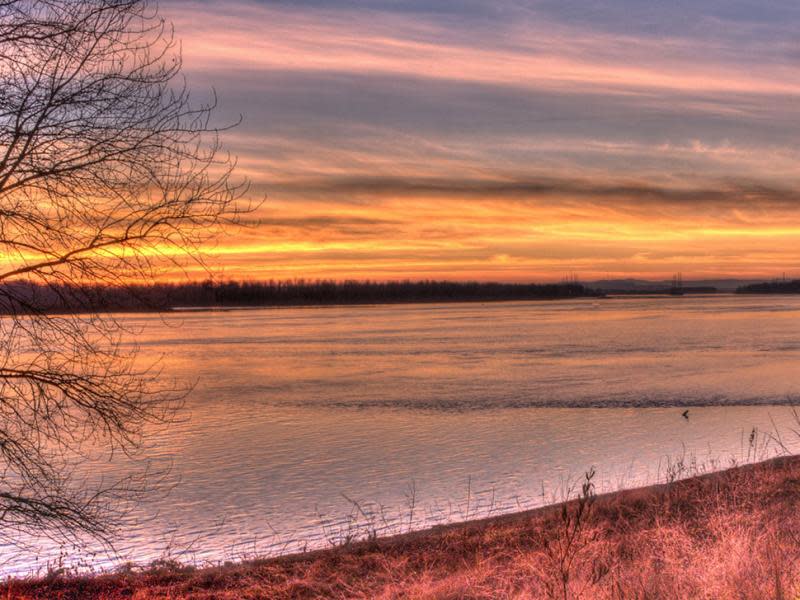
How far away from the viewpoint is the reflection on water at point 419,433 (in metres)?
12.6

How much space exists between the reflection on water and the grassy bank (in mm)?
1750

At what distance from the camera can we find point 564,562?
6246 millimetres

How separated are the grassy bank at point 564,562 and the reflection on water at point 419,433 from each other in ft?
5.74

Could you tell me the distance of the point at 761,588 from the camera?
5523 millimetres

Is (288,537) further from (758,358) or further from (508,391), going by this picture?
(758,358)

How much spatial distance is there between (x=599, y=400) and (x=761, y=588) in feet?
63.8

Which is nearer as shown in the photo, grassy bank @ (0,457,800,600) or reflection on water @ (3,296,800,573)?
grassy bank @ (0,457,800,600)

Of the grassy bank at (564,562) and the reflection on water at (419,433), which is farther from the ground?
the grassy bank at (564,562)

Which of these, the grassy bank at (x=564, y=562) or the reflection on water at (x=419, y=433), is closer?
the grassy bank at (x=564, y=562)

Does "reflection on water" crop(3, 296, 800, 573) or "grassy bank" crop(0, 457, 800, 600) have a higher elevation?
"grassy bank" crop(0, 457, 800, 600)

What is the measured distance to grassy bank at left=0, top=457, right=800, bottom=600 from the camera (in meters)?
6.07

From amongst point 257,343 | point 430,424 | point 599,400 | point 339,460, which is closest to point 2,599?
point 339,460

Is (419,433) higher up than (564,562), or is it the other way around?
(564,562)

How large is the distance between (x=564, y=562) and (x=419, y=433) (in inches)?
529
